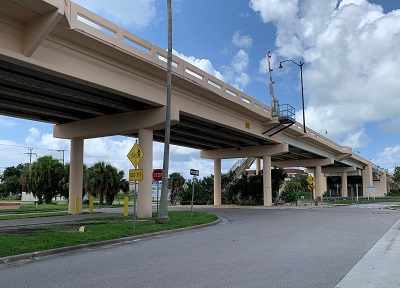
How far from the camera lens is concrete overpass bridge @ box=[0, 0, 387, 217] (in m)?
13.3

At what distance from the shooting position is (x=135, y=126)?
22.0 metres

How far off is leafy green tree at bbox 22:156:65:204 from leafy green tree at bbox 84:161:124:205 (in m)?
3.06

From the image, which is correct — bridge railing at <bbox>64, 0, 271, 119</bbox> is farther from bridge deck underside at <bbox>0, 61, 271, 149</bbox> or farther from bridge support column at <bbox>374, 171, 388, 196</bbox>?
bridge support column at <bbox>374, 171, 388, 196</bbox>

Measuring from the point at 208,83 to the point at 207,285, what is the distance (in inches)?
691

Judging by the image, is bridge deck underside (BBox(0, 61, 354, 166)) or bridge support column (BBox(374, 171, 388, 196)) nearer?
bridge deck underside (BBox(0, 61, 354, 166))

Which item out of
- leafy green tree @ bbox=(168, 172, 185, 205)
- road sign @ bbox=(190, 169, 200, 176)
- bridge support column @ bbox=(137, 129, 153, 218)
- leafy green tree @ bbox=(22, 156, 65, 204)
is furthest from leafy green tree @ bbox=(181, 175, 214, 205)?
road sign @ bbox=(190, 169, 200, 176)

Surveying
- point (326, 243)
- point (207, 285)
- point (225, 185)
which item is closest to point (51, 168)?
point (225, 185)

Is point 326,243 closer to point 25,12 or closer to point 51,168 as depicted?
point 25,12

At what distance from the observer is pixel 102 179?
4512 cm

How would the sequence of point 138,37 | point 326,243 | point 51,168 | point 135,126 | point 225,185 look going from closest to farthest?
1. point 326,243
2. point 138,37
3. point 135,126
4. point 51,168
5. point 225,185

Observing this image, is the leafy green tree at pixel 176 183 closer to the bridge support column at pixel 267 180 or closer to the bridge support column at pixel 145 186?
the bridge support column at pixel 267 180

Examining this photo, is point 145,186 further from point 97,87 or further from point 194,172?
point 97,87

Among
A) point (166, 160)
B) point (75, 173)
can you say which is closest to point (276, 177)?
point (75, 173)

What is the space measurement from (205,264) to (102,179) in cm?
3818
